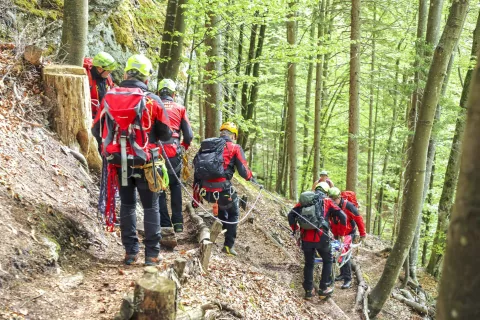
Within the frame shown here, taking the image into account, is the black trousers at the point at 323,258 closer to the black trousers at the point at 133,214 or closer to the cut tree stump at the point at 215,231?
the cut tree stump at the point at 215,231

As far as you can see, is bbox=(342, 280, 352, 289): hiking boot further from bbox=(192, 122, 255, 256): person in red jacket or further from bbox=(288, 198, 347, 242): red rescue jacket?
bbox=(192, 122, 255, 256): person in red jacket

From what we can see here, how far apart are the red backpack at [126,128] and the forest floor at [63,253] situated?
42.7 inches

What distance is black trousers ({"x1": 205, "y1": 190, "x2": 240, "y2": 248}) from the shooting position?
25.2 ft

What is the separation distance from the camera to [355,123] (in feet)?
39.3

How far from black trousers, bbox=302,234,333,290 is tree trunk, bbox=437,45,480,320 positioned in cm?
738

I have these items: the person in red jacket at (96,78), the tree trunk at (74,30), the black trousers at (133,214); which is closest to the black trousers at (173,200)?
the black trousers at (133,214)

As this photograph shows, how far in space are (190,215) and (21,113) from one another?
3567 mm

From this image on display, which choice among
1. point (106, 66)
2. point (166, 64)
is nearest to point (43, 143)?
point (106, 66)

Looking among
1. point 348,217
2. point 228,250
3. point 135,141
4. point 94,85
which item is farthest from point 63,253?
point 348,217

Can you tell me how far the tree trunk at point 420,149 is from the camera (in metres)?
7.97

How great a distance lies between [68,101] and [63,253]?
318 centimetres

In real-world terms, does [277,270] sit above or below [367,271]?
above

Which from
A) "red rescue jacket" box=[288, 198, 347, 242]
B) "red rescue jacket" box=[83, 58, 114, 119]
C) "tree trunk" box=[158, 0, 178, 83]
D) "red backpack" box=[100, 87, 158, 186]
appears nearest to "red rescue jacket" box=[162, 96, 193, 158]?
"red backpack" box=[100, 87, 158, 186]

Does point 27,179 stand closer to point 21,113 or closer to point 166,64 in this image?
point 21,113
